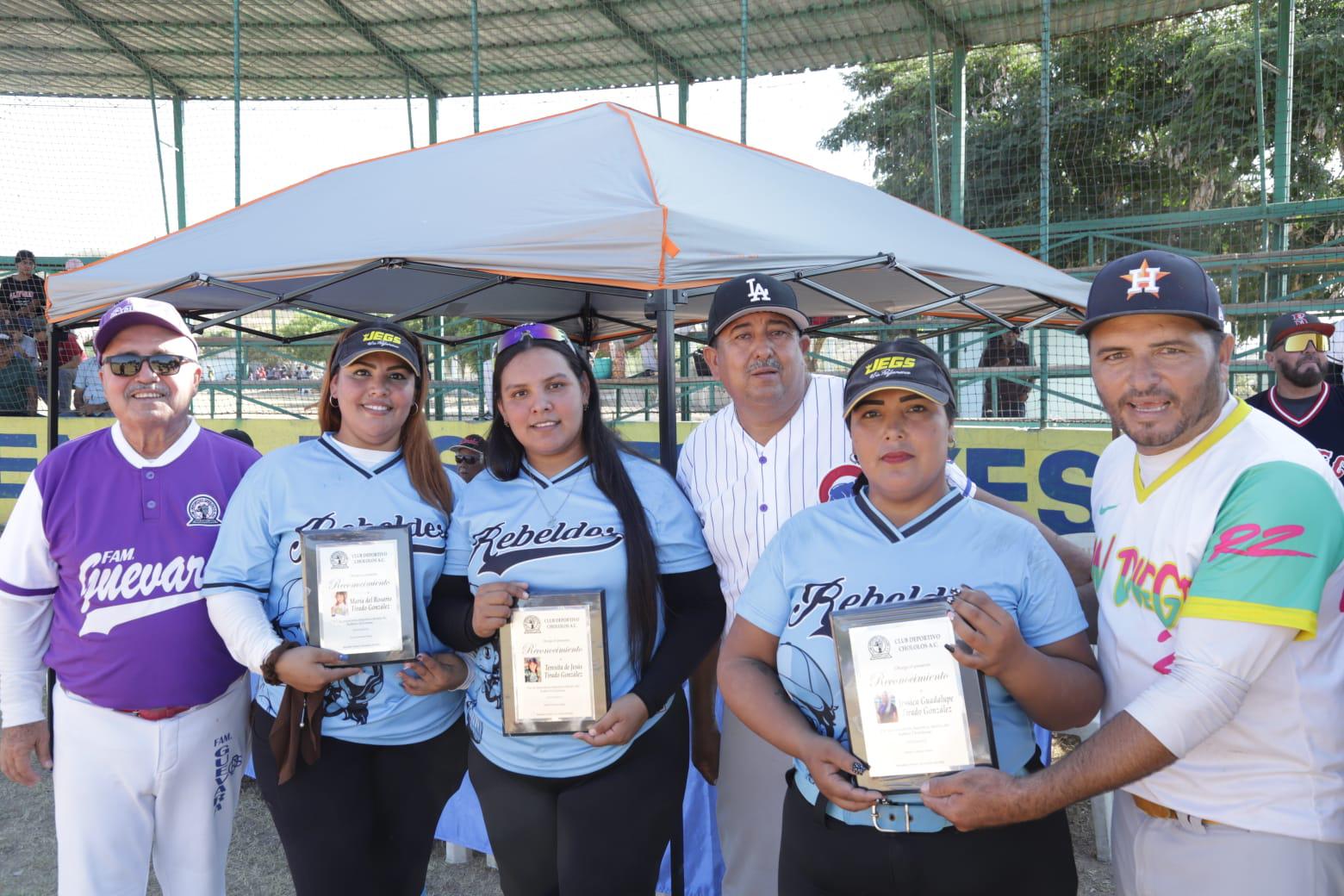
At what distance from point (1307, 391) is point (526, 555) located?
553cm

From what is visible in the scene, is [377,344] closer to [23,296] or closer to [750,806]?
[750,806]

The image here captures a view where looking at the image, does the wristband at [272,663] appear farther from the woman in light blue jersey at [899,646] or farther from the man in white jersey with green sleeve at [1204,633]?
the man in white jersey with green sleeve at [1204,633]

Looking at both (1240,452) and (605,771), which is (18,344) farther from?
(1240,452)

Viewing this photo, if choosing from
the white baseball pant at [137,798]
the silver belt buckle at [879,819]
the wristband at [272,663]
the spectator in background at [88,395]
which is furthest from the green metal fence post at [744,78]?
the spectator in background at [88,395]

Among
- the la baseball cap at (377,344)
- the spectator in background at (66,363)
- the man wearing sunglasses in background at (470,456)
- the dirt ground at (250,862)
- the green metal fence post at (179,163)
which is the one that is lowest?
the dirt ground at (250,862)

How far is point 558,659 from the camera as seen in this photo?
225 cm

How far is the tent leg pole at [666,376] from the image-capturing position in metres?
3.09

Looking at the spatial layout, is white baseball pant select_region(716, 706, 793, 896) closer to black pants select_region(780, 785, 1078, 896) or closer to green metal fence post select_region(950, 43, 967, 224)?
black pants select_region(780, 785, 1078, 896)

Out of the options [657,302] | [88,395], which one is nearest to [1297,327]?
[657,302]

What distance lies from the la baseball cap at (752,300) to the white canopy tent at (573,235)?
4.1 inches

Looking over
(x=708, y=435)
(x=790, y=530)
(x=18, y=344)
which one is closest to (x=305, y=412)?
(x=18, y=344)

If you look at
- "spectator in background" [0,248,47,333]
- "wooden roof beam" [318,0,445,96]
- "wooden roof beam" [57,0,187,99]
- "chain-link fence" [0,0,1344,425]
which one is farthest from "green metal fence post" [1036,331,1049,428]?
"wooden roof beam" [57,0,187,99]

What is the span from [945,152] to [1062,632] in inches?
670

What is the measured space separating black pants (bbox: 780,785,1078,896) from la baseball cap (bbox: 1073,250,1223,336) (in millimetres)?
1065
